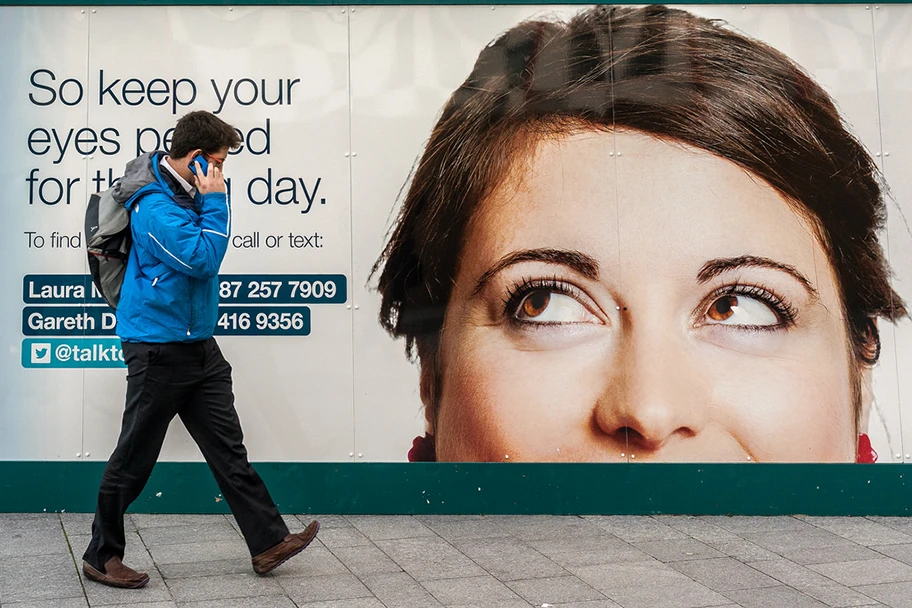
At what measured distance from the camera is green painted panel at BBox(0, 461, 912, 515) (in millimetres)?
5652

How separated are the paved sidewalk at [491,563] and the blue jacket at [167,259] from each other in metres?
1.19

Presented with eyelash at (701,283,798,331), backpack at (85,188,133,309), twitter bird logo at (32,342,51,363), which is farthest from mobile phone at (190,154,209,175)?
eyelash at (701,283,798,331)

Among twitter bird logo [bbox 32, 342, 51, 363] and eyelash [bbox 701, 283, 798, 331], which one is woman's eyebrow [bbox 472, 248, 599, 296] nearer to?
eyelash [bbox 701, 283, 798, 331]

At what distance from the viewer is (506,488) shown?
568cm

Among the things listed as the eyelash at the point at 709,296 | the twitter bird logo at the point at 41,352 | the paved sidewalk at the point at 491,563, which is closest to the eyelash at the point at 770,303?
the eyelash at the point at 709,296

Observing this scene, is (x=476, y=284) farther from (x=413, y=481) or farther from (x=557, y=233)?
(x=413, y=481)

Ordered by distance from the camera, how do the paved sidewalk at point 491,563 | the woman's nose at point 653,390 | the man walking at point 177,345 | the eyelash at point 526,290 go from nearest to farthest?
the paved sidewalk at point 491,563 → the man walking at point 177,345 → the woman's nose at point 653,390 → the eyelash at point 526,290

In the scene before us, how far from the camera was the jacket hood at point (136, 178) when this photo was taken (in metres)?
4.50

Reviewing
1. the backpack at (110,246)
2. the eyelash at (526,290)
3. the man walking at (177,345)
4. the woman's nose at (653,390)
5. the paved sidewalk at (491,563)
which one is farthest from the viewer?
the eyelash at (526,290)

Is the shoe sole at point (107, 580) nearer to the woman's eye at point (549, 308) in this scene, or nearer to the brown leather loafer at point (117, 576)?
the brown leather loafer at point (117, 576)

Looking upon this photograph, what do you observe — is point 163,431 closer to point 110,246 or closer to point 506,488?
point 110,246

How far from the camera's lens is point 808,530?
17.7 feet

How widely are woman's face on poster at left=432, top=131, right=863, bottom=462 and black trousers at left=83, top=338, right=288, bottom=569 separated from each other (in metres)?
1.44

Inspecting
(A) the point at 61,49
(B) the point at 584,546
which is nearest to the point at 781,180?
(B) the point at 584,546
